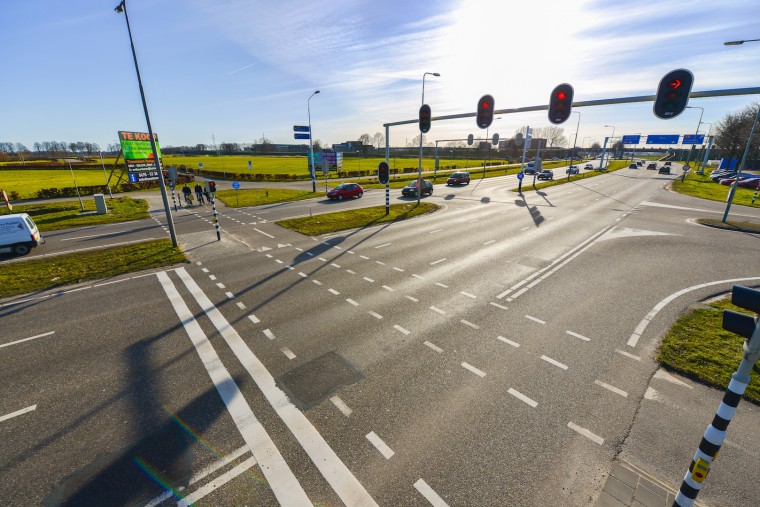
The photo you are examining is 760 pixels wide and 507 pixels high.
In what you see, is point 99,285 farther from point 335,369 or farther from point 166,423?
point 335,369

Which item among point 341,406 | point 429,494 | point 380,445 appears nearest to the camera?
point 429,494

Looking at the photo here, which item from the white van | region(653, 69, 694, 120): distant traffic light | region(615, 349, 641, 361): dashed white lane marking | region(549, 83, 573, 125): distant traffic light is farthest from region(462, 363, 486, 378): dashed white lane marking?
the white van

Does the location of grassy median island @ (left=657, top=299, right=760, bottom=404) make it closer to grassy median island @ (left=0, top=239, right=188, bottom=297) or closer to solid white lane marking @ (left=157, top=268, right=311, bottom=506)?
solid white lane marking @ (left=157, top=268, right=311, bottom=506)

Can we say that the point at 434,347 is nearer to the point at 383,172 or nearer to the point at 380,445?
the point at 380,445

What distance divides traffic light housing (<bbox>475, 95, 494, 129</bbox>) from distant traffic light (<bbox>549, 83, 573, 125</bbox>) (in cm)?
248

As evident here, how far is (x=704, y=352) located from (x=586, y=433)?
14.7 ft

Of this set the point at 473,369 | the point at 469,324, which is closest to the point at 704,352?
the point at 469,324

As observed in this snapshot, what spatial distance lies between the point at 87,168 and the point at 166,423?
10339 centimetres

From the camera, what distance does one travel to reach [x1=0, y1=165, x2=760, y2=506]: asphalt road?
177 inches

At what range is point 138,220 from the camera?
22578 millimetres

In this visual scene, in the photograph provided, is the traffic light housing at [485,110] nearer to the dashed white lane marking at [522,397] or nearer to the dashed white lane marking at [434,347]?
the dashed white lane marking at [434,347]

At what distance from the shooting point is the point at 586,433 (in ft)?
17.1

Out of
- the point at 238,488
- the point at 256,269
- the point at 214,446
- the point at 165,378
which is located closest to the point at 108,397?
the point at 165,378

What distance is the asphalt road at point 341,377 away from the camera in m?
4.50
